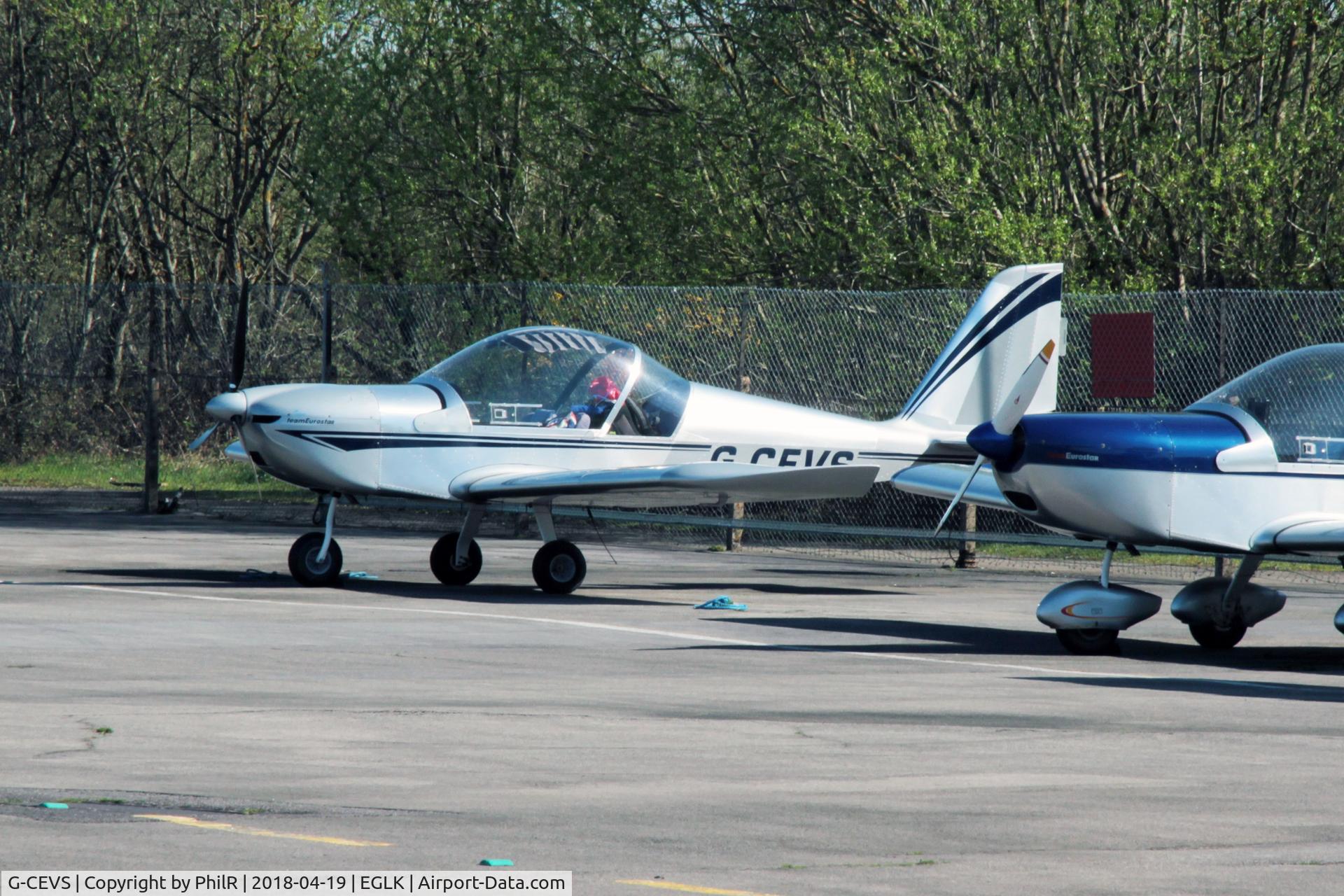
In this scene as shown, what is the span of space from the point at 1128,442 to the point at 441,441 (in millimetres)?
6193

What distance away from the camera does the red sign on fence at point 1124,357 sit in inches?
667

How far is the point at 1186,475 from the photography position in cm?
1066

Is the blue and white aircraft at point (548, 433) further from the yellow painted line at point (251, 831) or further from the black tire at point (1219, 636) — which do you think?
the yellow painted line at point (251, 831)

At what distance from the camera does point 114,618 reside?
39.1 feet

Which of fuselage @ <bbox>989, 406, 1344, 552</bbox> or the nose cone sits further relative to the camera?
the nose cone

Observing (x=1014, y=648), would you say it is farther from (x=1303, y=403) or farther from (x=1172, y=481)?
(x=1303, y=403)

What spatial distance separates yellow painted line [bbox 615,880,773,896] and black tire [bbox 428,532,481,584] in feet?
34.5

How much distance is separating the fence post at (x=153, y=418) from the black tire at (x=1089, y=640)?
14.5m

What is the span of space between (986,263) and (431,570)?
743 centimetres

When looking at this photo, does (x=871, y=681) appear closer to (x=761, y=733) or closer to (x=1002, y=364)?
(x=761, y=733)

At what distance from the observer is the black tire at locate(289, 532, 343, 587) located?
14641mm

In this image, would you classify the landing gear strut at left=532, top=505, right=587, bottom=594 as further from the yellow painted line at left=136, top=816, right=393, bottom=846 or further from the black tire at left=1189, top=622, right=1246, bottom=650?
the yellow painted line at left=136, top=816, right=393, bottom=846

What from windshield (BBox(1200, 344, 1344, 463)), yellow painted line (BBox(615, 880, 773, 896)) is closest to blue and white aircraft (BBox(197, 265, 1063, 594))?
windshield (BBox(1200, 344, 1344, 463))

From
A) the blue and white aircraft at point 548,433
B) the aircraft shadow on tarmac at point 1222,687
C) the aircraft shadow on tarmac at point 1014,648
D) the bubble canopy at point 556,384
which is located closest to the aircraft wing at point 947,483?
the blue and white aircraft at point 548,433
